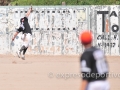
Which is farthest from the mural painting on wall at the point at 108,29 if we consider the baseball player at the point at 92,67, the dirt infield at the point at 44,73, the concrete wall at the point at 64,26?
the baseball player at the point at 92,67

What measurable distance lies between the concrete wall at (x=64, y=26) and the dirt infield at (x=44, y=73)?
0.89m

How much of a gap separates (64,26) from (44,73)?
7338 mm

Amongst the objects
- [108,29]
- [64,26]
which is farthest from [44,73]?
[108,29]

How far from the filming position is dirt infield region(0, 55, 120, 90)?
13.6 m

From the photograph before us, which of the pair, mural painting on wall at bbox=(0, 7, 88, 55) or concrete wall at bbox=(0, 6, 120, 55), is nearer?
concrete wall at bbox=(0, 6, 120, 55)

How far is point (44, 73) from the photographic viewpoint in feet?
53.9

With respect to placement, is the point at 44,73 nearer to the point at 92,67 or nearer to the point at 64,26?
the point at 64,26

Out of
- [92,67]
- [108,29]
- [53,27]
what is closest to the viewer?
[92,67]

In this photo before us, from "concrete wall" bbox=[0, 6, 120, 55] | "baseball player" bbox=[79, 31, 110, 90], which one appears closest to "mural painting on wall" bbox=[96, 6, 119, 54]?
"concrete wall" bbox=[0, 6, 120, 55]

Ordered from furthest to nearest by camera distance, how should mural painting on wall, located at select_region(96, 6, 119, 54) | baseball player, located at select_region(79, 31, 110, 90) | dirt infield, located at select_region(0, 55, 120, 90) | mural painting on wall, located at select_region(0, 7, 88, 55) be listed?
1. mural painting on wall, located at select_region(0, 7, 88, 55)
2. mural painting on wall, located at select_region(96, 6, 119, 54)
3. dirt infield, located at select_region(0, 55, 120, 90)
4. baseball player, located at select_region(79, 31, 110, 90)

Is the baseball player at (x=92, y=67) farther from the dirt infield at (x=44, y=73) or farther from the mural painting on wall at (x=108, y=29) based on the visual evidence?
the mural painting on wall at (x=108, y=29)

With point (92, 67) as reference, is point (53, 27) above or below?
below

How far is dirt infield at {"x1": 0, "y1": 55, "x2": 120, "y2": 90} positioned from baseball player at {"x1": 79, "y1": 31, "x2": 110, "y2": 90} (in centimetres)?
604

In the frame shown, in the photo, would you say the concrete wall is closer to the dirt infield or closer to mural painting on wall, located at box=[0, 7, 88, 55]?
mural painting on wall, located at box=[0, 7, 88, 55]
